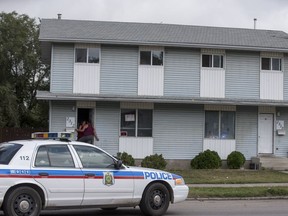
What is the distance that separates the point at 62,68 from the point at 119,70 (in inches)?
98.8

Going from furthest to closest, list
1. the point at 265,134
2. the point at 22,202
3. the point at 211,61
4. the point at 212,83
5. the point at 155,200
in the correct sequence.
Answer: the point at 265,134 → the point at 211,61 → the point at 212,83 → the point at 155,200 → the point at 22,202

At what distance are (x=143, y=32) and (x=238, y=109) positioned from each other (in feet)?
19.0

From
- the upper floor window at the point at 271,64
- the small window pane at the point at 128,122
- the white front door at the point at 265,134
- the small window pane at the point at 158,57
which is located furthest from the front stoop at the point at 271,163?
the small window pane at the point at 158,57

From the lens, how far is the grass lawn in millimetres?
18891

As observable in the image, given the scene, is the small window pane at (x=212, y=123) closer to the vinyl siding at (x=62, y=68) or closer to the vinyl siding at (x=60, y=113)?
the vinyl siding at (x=60, y=113)

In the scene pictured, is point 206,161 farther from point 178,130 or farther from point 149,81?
point 149,81

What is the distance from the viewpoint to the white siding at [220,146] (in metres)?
24.5

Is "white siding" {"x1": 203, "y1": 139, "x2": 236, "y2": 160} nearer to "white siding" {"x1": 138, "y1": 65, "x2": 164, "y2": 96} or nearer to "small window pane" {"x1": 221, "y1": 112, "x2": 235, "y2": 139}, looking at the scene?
"small window pane" {"x1": 221, "y1": 112, "x2": 235, "y2": 139}

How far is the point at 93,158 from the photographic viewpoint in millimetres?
10938

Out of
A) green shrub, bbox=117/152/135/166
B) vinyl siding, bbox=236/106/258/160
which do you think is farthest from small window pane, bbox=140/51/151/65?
vinyl siding, bbox=236/106/258/160

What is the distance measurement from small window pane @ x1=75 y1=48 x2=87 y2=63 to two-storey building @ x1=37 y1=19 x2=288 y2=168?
44 millimetres

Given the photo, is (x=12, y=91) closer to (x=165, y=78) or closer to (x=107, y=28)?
(x=107, y=28)

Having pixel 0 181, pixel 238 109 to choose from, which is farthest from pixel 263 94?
pixel 0 181

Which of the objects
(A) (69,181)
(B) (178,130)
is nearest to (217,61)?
(B) (178,130)
